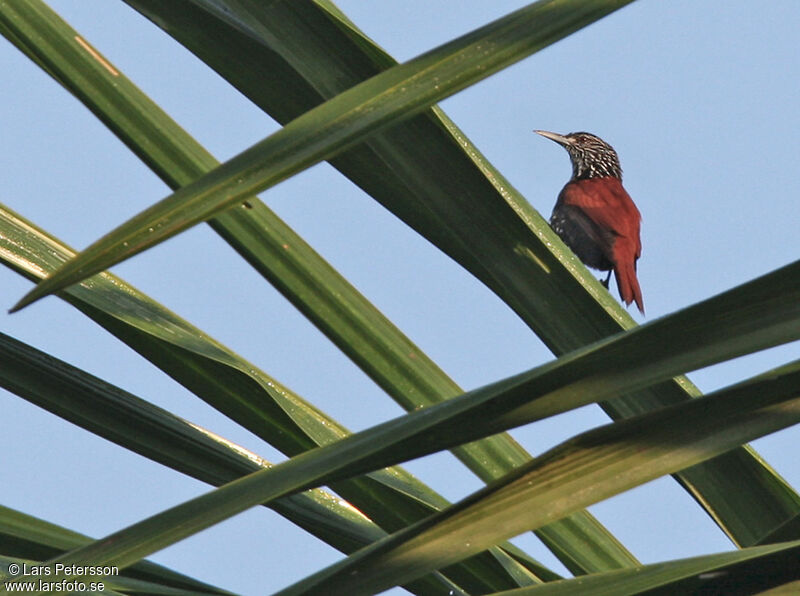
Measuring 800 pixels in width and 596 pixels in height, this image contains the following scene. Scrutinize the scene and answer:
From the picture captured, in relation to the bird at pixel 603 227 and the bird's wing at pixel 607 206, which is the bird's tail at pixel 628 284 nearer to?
the bird at pixel 603 227

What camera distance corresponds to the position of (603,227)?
772 cm

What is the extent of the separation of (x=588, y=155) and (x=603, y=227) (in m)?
1.58

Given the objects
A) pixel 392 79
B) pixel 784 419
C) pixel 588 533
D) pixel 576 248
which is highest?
pixel 576 248

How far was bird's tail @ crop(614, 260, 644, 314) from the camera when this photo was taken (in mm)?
7482

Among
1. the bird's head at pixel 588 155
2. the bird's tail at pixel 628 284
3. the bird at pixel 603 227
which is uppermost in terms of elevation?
the bird's head at pixel 588 155

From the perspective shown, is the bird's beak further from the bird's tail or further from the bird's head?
the bird's tail

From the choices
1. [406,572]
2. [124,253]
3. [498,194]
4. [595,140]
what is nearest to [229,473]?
[498,194]

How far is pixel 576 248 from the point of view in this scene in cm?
782

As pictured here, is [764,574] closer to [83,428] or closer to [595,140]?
[83,428]

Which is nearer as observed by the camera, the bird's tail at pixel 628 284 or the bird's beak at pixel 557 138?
the bird's tail at pixel 628 284

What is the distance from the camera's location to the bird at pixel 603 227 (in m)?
Result: 7.64

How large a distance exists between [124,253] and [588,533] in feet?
3.84

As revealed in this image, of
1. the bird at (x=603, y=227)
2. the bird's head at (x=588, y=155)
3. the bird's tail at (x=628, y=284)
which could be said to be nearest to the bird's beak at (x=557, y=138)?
the bird's head at (x=588, y=155)

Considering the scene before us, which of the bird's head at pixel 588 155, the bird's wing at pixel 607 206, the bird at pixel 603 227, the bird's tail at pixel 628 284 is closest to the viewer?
the bird's tail at pixel 628 284
